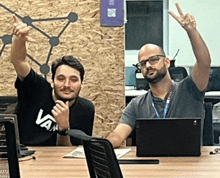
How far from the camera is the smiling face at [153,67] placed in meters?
3.24

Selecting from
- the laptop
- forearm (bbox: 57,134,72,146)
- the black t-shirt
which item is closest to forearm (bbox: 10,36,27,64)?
the black t-shirt

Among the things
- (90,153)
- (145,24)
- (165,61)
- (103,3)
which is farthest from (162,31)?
(90,153)

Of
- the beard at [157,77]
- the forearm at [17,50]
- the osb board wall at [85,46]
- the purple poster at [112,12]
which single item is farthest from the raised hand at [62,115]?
the purple poster at [112,12]

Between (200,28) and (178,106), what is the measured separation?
5.39 m

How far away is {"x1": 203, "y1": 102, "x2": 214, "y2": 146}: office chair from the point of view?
3482mm

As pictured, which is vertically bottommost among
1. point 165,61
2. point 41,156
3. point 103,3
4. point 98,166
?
point 41,156

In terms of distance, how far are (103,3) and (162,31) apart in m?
4.41

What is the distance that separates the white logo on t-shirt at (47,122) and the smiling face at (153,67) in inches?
29.7

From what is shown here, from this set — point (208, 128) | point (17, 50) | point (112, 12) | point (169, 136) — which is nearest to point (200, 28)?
point (112, 12)

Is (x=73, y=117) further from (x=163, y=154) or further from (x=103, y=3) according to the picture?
(x=103, y=3)

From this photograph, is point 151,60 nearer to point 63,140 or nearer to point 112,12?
point 63,140

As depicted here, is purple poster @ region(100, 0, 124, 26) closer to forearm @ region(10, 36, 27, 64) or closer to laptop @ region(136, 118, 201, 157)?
forearm @ region(10, 36, 27, 64)

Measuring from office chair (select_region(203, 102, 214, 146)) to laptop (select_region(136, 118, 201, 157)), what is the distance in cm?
89

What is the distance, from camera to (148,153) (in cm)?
264
